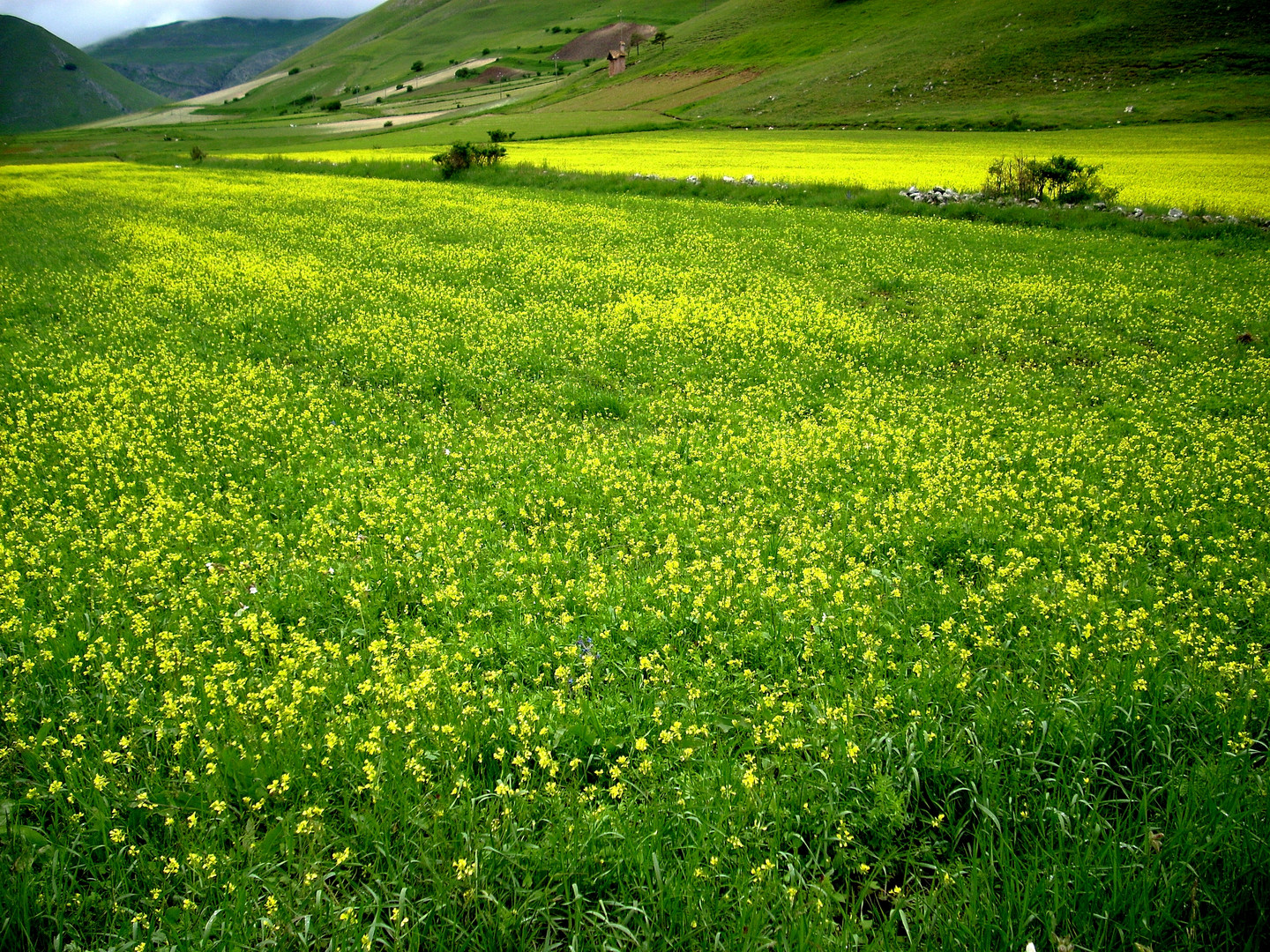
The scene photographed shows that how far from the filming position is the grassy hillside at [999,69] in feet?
183

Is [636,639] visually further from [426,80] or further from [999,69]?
[426,80]

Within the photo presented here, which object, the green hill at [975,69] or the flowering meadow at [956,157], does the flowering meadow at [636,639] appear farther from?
the green hill at [975,69]

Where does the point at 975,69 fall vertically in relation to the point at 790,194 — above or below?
above

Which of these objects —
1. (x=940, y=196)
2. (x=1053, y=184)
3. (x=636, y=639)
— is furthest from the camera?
(x=940, y=196)

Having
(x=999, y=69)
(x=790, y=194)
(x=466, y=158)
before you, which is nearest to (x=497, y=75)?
(x=999, y=69)

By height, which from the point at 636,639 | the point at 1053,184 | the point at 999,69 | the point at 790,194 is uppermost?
the point at 999,69

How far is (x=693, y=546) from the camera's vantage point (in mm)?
6973

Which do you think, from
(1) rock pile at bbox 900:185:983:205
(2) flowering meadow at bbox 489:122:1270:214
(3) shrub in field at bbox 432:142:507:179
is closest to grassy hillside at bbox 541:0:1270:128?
(2) flowering meadow at bbox 489:122:1270:214

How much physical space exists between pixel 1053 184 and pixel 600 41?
179999 millimetres

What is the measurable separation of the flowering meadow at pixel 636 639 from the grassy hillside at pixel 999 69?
5942 cm

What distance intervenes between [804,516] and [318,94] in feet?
808

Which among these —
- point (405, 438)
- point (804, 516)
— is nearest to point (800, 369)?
point (804, 516)

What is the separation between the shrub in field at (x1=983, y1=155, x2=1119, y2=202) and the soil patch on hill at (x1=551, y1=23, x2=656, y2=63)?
167848 millimetres

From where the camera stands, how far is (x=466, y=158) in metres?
37.2
